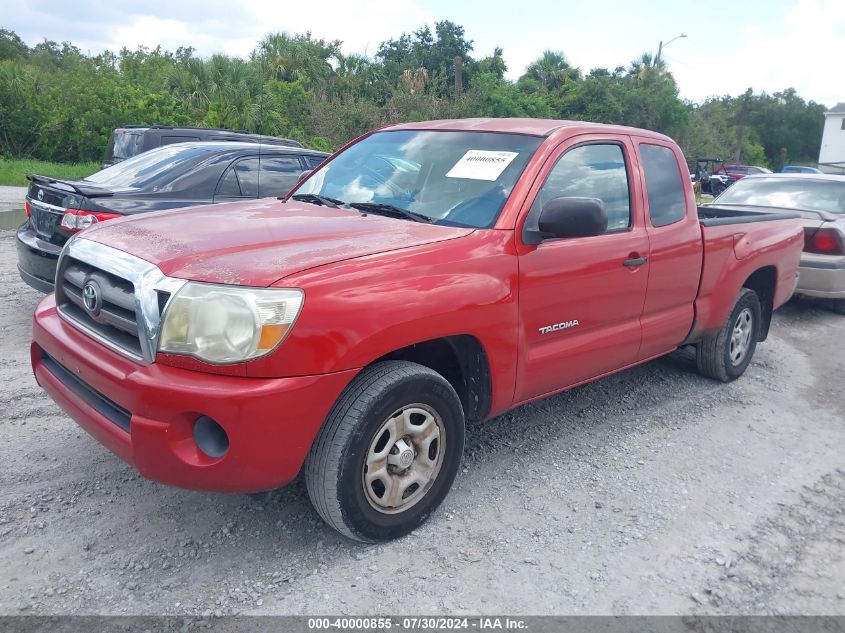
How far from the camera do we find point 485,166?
365cm

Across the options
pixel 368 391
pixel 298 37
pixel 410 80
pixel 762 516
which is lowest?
pixel 762 516

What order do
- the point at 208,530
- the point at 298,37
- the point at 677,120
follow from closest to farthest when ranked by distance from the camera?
the point at 208,530
the point at 298,37
the point at 677,120

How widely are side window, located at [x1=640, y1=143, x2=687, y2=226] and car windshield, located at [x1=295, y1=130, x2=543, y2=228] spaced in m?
1.03

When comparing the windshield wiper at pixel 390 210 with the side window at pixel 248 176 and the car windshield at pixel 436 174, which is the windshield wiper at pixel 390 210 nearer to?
the car windshield at pixel 436 174

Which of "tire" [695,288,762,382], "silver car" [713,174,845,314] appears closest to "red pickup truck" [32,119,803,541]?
"tire" [695,288,762,382]

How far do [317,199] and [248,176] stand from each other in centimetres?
300

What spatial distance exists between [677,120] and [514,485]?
128 feet

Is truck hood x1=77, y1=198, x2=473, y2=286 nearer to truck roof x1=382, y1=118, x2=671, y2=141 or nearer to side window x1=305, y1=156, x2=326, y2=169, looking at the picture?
truck roof x1=382, y1=118, x2=671, y2=141

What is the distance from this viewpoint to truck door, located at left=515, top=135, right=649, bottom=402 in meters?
3.48

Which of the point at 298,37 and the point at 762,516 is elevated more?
the point at 298,37

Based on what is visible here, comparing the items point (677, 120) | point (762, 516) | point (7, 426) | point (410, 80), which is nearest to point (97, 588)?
point (7, 426)

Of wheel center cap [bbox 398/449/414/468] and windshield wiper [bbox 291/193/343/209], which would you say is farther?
windshield wiper [bbox 291/193/343/209]

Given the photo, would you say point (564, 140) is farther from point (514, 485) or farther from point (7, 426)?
point (7, 426)

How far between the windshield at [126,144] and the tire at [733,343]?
8.08 metres
